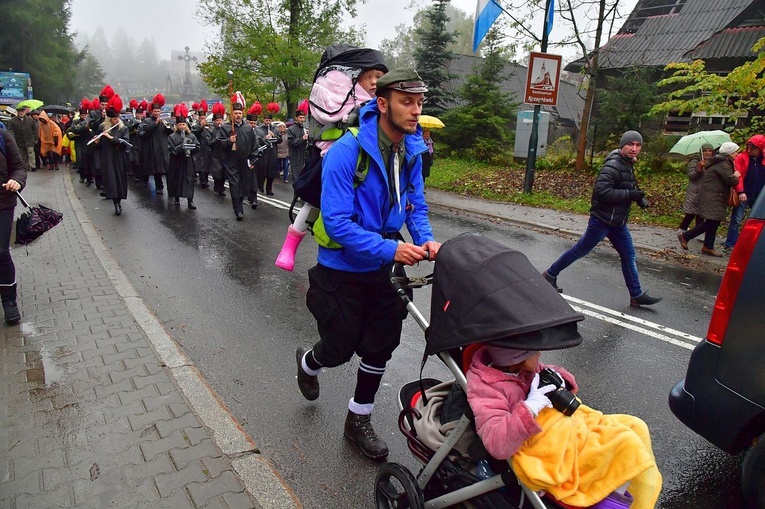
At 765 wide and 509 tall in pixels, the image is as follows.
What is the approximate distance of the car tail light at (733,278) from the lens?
8.91 ft

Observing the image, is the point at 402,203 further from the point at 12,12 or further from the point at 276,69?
the point at 12,12

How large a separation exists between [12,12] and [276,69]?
3701 cm

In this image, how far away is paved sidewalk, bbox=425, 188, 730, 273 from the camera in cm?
898

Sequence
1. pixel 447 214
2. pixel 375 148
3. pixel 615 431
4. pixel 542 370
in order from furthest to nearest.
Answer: pixel 447 214 → pixel 375 148 → pixel 542 370 → pixel 615 431

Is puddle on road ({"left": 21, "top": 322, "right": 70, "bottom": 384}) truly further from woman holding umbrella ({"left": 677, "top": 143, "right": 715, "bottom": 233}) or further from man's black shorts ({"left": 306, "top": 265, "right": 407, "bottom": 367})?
woman holding umbrella ({"left": 677, "top": 143, "right": 715, "bottom": 233})

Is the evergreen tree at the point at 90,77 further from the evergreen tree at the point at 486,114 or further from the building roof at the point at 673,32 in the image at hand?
the building roof at the point at 673,32

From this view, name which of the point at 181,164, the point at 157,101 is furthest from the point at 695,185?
the point at 157,101

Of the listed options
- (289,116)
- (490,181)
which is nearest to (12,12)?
(289,116)

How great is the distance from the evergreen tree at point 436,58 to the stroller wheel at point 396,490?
21329mm

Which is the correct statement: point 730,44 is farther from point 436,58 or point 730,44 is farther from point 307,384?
point 307,384

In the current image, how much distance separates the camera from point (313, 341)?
500 cm

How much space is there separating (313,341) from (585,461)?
3386mm

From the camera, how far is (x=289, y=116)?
24328mm

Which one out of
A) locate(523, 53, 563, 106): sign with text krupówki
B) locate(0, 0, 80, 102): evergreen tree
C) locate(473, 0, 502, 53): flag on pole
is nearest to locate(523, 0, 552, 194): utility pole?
locate(523, 53, 563, 106): sign with text krupówki
